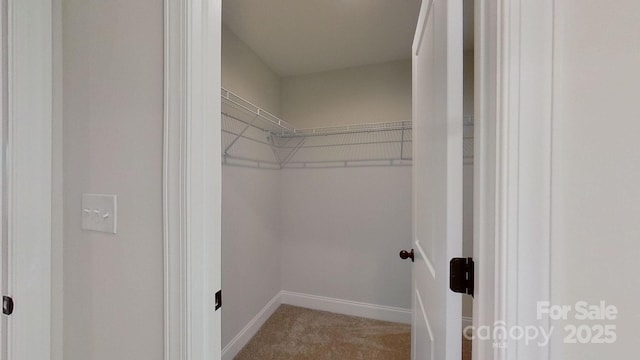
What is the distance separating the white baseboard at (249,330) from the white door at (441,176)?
1.42 m

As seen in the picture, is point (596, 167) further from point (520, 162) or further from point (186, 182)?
point (186, 182)

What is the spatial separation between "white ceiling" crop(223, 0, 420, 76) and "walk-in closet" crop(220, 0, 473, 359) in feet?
0.04

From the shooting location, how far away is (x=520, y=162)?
1.48 ft

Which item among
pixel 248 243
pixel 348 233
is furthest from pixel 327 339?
pixel 248 243

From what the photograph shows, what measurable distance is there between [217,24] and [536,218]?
2.98ft

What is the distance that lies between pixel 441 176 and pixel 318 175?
1791 millimetres

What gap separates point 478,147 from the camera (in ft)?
1.71

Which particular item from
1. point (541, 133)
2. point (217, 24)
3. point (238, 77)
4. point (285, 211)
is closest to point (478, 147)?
point (541, 133)

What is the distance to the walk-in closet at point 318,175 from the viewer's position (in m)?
1.83
